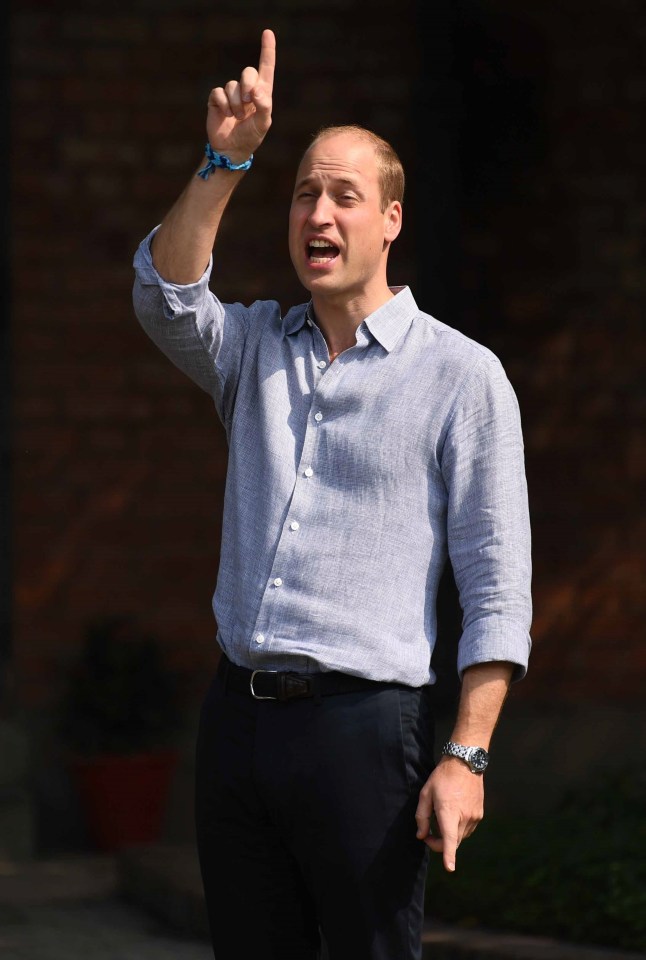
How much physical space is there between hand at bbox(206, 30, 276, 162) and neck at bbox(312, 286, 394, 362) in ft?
0.97

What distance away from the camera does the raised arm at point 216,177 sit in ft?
7.66

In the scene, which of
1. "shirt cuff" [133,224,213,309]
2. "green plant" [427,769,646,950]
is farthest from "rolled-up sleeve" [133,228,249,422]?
"green plant" [427,769,646,950]

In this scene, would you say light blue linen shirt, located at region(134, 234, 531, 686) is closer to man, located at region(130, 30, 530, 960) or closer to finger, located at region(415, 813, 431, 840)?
man, located at region(130, 30, 530, 960)

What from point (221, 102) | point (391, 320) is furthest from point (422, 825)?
point (221, 102)

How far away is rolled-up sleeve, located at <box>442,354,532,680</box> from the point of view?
2328 millimetres

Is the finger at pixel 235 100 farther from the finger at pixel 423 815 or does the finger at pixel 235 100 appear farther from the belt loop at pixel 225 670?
the finger at pixel 423 815

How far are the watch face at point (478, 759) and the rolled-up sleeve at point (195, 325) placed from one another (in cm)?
72

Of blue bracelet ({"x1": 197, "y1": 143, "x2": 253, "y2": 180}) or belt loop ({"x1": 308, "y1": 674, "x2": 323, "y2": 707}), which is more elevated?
blue bracelet ({"x1": 197, "y1": 143, "x2": 253, "y2": 180})

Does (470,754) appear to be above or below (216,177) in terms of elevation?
below

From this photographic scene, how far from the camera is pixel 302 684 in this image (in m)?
2.34

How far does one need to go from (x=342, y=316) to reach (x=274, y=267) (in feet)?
10.8

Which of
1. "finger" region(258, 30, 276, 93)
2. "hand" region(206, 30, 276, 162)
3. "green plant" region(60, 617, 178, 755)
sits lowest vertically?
"green plant" region(60, 617, 178, 755)

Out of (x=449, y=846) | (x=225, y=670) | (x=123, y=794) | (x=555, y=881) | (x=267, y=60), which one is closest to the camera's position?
(x=449, y=846)

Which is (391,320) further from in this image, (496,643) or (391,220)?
(496,643)
